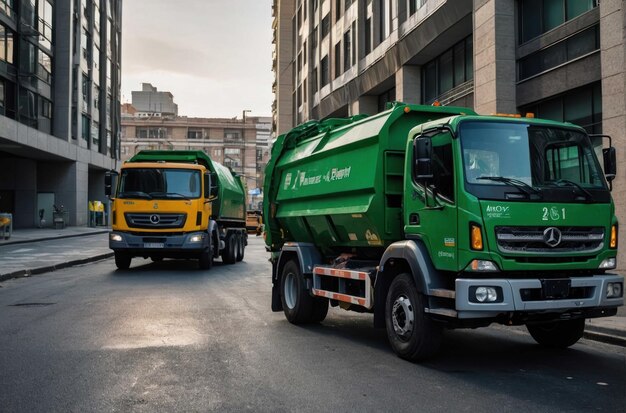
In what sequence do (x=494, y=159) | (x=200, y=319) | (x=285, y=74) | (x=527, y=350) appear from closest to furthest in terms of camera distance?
1. (x=494, y=159)
2. (x=527, y=350)
3. (x=200, y=319)
4. (x=285, y=74)

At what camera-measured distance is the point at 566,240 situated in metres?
6.13

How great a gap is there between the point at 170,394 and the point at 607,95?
12.1 meters

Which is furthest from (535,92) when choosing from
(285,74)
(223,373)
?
(285,74)

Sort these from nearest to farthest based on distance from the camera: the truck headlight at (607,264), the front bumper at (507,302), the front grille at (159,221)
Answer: the front bumper at (507,302)
the truck headlight at (607,264)
the front grille at (159,221)

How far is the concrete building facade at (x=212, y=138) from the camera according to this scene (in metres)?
107

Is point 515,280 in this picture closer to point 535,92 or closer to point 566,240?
point 566,240

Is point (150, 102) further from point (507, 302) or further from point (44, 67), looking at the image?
point (507, 302)

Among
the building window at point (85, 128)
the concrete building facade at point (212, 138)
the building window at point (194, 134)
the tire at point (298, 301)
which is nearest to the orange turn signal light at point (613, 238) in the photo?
the tire at point (298, 301)

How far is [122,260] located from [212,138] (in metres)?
92.6

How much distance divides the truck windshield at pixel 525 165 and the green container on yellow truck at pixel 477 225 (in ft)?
0.04

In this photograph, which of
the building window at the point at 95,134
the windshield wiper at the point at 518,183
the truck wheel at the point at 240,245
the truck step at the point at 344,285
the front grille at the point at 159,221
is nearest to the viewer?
the windshield wiper at the point at 518,183

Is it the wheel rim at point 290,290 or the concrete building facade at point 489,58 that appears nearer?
the wheel rim at point 290,290

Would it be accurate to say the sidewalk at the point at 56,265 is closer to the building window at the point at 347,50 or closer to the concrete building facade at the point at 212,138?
the building window at the point at 347,50

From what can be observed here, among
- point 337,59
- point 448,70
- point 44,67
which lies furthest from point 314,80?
point 448,70
